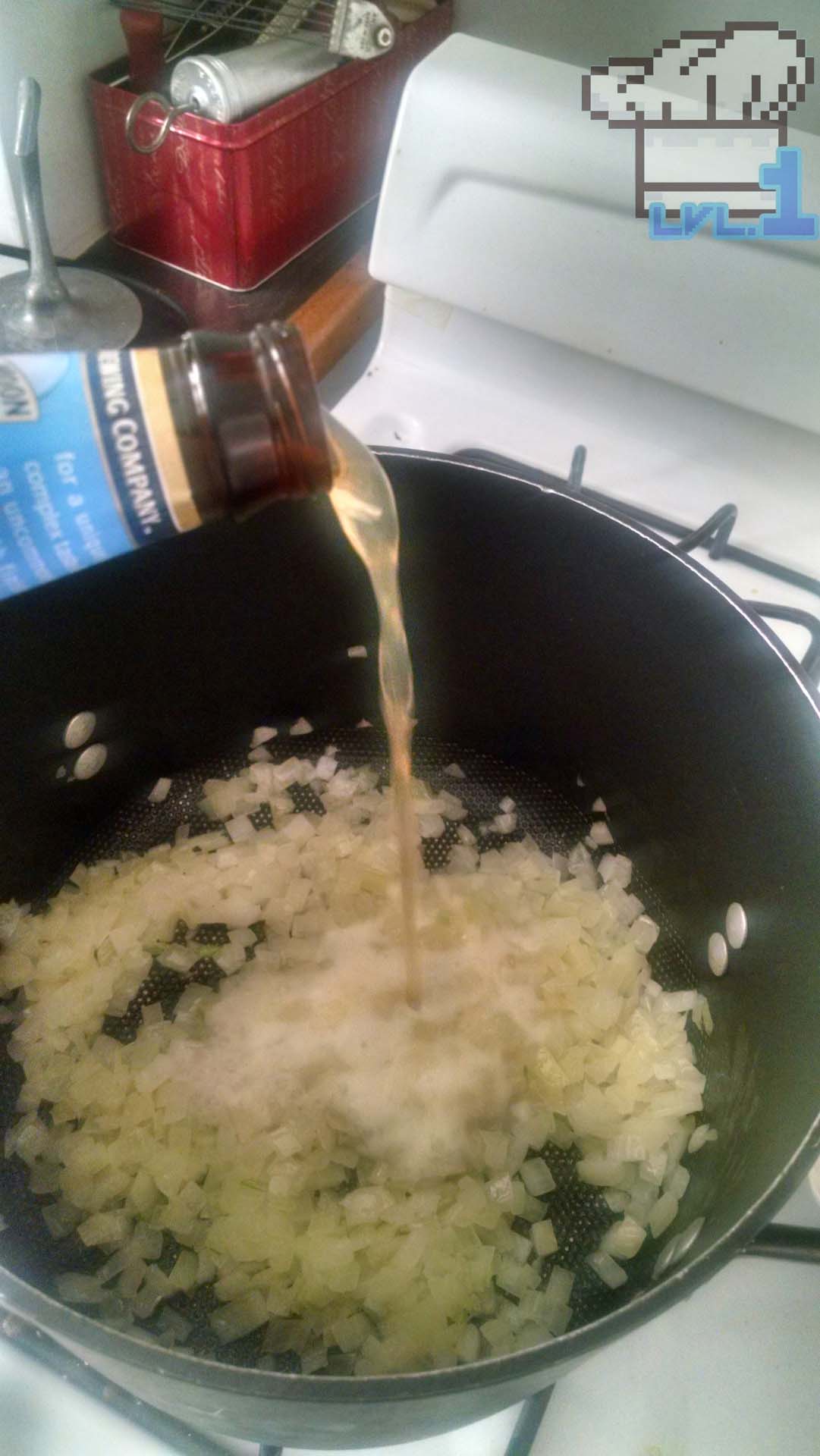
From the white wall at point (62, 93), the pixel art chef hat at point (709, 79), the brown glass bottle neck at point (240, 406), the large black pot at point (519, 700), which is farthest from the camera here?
the white wall at point (62, 93)

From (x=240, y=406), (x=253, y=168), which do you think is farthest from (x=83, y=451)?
(x=253, y=168)

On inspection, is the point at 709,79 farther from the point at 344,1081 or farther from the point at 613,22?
the point at 344,1081

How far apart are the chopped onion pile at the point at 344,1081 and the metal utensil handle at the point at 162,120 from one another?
675 millimetres

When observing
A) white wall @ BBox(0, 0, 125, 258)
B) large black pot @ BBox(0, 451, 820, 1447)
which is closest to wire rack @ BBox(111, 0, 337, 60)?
white wall @ BBox(0, 0, 125, 258)

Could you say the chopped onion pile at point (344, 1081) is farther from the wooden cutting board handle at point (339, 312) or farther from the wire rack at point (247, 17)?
the wire rack at point (247, 17)

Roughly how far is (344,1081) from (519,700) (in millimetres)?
392

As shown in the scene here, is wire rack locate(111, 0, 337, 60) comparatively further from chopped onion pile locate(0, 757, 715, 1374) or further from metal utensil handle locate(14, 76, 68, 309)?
chopped onion pile locate(0, 757, 715, 1374)

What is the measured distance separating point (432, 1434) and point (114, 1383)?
0.20 metres

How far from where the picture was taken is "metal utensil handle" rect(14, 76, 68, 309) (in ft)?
2.85

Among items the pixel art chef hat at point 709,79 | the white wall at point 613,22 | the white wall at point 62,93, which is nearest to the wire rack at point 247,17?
the white wall at point 62,93

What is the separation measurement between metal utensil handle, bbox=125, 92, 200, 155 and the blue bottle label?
0.69m

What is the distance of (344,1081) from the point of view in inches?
32.0

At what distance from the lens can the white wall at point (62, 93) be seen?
996mm

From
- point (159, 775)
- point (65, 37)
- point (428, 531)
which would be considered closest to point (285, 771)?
point (159, 775)
